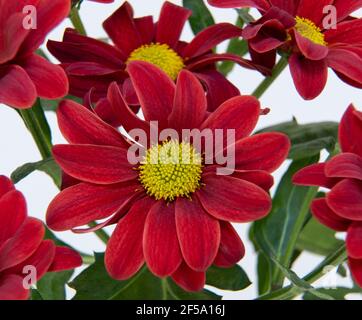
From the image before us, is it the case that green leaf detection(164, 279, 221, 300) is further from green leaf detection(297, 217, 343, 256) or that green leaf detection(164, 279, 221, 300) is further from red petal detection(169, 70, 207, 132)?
green leaf detection(297, 217, 343, 256)

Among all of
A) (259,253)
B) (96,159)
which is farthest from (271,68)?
(259,253)

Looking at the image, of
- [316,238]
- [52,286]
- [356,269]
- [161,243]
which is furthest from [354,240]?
[316,238]

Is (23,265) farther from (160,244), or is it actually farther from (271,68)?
(271,68)

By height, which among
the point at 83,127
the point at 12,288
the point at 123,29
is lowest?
the point at 12,288

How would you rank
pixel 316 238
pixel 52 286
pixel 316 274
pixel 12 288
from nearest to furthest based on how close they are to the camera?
pixel 12 288 → pixel 316 274 → pixel 52 286 → pixel 316 238

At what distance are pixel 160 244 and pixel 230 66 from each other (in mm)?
318

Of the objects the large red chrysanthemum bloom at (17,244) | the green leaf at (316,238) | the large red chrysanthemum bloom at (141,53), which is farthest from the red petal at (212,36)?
the green leaf at (316,238)

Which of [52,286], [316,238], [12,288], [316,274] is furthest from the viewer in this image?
[316,238]

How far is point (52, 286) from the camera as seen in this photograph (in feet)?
2.52

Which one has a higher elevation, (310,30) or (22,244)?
(310,30)

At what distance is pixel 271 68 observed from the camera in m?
0.64

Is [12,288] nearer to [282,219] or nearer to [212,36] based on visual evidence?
[212,36]

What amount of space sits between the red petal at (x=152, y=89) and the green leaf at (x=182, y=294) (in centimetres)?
15

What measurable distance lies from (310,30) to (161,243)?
224 millimetres
